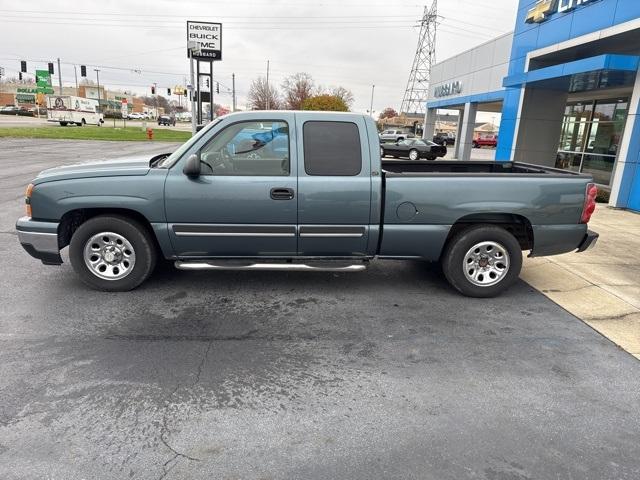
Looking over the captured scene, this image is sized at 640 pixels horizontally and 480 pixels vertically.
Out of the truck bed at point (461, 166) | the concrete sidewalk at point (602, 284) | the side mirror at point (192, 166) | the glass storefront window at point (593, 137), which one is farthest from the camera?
the glass storefront window at point (593, 137)

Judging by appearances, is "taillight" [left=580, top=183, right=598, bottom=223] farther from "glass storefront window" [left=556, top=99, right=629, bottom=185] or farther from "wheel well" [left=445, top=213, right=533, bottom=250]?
"glass storefront window" [left=556, top=99, right=629, bottom=185]

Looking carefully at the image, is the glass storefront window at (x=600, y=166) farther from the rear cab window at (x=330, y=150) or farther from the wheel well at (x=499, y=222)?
the rear cab window at (x=330, y=150)

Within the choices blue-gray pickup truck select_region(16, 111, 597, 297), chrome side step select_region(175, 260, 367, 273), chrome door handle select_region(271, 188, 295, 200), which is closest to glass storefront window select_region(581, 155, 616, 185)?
blue-gray pickup truck select_region(16, 111, 597, 297)

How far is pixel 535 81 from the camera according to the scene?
14.1m

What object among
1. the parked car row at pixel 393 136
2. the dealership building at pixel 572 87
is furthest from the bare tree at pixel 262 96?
the dealership building at pixel 572 87

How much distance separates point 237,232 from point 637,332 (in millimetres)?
4060

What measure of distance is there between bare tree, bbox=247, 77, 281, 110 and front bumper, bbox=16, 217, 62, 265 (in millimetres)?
57579

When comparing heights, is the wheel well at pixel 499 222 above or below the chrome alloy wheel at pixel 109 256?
above

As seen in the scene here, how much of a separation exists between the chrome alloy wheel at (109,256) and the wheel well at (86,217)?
236 mm

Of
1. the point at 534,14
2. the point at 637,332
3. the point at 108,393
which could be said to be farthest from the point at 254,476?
the point at 534,14

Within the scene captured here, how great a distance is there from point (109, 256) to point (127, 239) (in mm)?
297

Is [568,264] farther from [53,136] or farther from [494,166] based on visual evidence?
[53,136]

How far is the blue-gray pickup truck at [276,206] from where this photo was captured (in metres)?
4.71

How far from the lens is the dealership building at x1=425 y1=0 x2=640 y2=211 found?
11.1m
